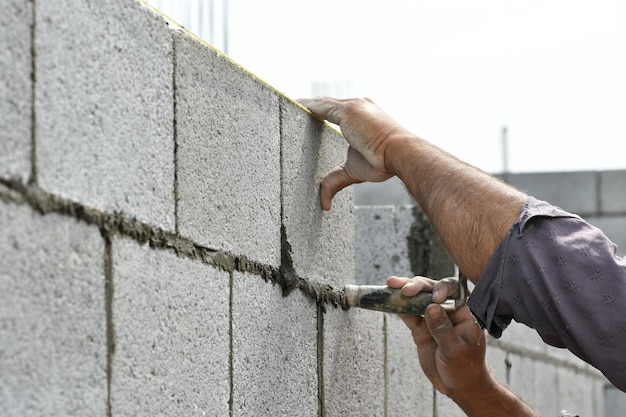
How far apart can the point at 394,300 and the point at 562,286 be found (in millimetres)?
872

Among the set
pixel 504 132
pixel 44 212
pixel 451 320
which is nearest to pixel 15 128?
pixel 44 212

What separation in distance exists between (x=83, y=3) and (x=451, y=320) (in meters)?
1.89

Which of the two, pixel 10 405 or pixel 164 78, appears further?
pixel 164 78

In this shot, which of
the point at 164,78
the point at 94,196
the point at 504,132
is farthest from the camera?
the point at 504,132

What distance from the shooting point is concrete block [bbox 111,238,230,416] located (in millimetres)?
1960

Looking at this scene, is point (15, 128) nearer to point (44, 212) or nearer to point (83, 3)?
point (44, 212)

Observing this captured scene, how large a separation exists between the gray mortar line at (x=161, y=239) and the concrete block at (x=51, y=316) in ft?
0.06

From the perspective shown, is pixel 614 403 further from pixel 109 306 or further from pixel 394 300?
pixel 109 306

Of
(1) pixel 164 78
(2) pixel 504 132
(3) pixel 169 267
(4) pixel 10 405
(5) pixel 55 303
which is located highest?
(2) pixel 504 132

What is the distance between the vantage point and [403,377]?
12.9ft

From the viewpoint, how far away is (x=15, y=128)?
164cm

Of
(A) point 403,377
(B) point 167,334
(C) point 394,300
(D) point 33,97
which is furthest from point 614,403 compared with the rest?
(D) point 33,97

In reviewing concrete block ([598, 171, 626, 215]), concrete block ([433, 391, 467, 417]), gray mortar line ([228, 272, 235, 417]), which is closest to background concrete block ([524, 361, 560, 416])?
concrete block ([433, 391, 467, 417])

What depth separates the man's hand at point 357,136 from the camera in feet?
9.95
